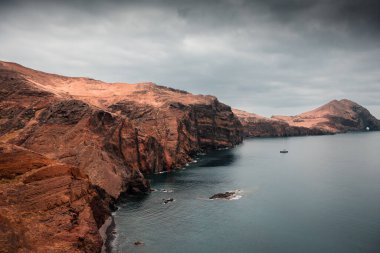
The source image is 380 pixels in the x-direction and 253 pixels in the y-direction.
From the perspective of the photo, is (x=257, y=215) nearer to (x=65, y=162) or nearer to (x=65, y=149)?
(x=65, y=162)

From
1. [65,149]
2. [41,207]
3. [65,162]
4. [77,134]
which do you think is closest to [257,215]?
[65,162]

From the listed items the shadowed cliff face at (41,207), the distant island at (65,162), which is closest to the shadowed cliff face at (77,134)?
A: the distant island at (65,162)

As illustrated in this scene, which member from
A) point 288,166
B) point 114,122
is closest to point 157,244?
point 114,122

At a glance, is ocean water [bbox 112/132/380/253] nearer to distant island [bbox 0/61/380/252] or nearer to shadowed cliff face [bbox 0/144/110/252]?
distant island [bbox 0/61/380/252]

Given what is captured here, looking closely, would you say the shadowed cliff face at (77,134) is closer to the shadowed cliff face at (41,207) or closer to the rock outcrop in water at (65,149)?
the rock outcrop in water at (65,149)

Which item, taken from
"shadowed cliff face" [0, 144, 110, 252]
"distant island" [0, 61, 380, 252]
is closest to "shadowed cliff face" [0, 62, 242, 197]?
"distant island" [0, 61, 380, 252]

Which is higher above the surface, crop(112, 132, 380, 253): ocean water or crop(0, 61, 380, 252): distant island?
crop(0, 61, 380, 252): distant island

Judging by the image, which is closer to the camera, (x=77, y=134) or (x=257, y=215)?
(x=257, y=215)

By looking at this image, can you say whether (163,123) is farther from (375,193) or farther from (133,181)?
(375,193)
